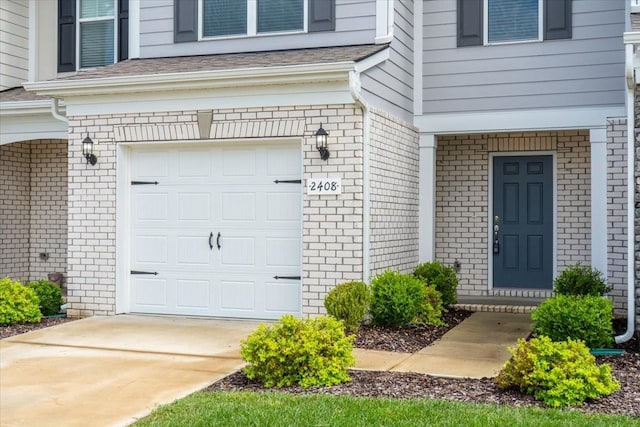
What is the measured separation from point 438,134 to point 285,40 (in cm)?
270

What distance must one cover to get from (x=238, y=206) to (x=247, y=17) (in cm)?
271

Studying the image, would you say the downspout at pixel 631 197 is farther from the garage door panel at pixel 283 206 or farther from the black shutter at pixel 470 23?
the garage door panel at pixel 283 206

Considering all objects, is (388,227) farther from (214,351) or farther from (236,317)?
(214,351)

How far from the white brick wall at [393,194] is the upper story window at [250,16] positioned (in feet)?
6.33

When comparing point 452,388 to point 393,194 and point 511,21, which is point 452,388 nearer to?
point 393,194

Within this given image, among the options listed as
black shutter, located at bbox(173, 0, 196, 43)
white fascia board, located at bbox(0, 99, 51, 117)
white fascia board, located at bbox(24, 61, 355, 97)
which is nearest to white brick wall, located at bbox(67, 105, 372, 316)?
white fascia board, located at bbox(24, 61, 355, 97)

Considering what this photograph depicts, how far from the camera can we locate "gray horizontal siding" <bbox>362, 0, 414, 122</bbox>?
9.67 metres

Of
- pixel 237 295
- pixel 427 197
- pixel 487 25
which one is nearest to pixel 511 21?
pixel 487 25

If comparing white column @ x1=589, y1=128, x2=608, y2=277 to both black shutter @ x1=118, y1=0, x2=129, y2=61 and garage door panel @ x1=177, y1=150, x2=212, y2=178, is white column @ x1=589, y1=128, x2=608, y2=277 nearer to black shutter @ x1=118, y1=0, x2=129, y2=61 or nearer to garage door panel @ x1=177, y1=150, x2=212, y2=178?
garage door panel @ x1=177, y1=150, x2=212, y2=178

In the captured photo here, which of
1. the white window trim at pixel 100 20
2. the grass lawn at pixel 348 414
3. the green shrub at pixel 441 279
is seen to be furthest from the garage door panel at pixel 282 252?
the white window trim at pixel 100 20

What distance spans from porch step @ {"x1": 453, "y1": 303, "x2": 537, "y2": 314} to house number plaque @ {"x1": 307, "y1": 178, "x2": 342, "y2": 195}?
123 inches

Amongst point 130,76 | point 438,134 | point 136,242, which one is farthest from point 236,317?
point 438,134

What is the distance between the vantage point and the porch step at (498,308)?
10812 mm

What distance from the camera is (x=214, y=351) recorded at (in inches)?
308
